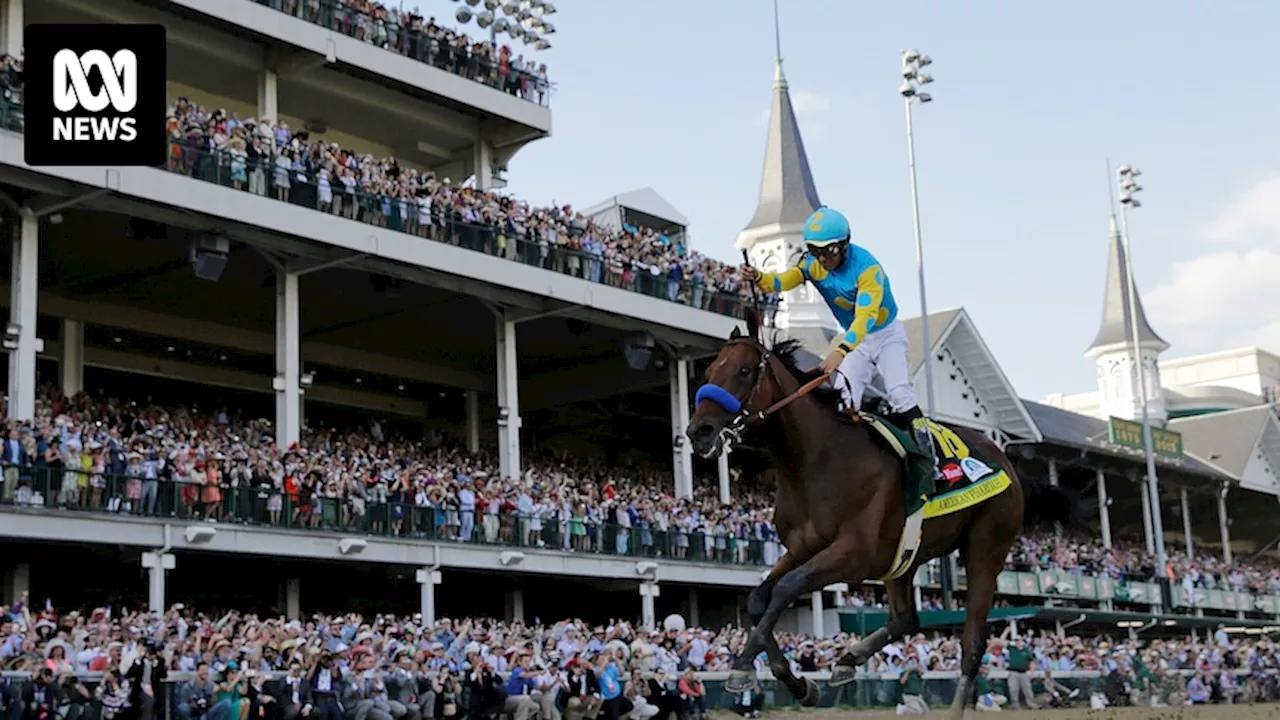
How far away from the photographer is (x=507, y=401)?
107 feet

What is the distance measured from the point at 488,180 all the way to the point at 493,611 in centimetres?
1007

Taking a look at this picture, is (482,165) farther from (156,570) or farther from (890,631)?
(890,631)

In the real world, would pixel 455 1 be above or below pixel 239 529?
above

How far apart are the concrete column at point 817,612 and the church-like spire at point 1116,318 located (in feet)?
181

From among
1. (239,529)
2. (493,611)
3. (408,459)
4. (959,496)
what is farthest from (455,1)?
(959,496)

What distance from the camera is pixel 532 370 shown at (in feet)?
134

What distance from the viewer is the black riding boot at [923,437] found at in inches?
438

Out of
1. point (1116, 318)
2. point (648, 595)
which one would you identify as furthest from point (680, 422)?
point (1116, 318)

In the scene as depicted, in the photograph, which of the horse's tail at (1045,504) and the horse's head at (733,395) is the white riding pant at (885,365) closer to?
the horse's head at (733,395)

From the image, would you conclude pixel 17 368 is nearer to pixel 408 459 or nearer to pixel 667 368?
pixel 408 459

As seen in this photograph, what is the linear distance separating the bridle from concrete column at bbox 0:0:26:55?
20.6m

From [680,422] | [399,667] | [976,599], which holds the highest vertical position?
[680,422]

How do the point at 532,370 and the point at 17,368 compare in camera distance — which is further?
the point at 532,370

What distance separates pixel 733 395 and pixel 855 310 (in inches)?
54.7
